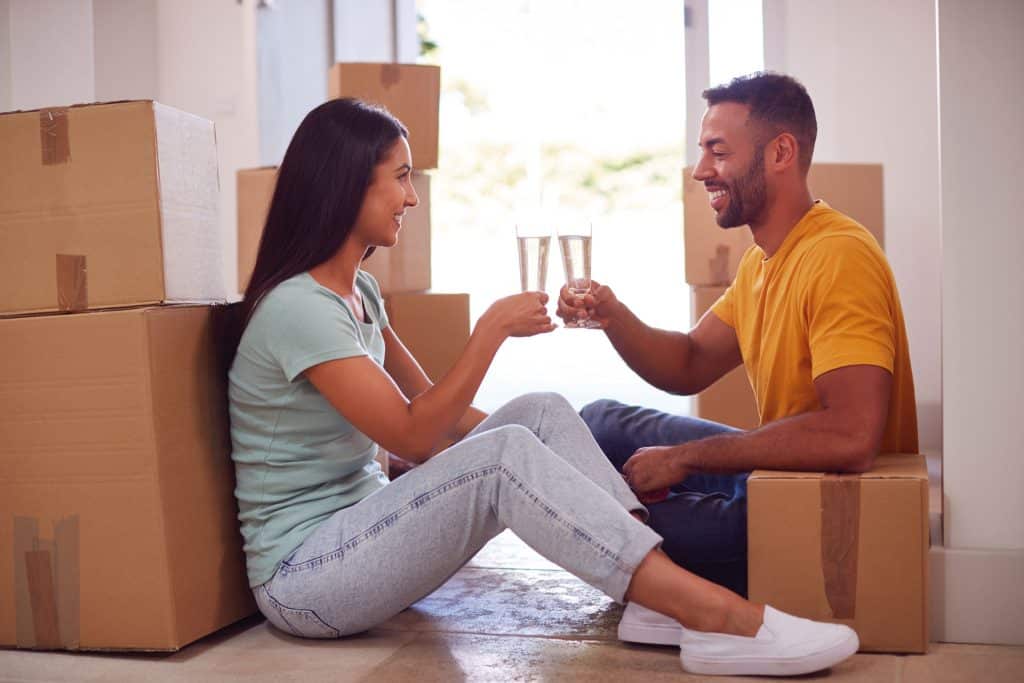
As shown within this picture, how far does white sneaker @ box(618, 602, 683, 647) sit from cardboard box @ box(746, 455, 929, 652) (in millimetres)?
143

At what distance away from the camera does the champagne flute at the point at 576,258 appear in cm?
183

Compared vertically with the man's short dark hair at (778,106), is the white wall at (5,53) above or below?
above

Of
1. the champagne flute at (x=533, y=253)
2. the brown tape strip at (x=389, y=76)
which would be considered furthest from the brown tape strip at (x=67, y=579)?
the brown tape strip at (x=389, y=76)

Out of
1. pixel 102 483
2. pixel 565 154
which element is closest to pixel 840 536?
pixel 102 483

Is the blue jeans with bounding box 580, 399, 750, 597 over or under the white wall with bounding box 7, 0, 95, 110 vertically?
under

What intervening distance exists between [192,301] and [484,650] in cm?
74

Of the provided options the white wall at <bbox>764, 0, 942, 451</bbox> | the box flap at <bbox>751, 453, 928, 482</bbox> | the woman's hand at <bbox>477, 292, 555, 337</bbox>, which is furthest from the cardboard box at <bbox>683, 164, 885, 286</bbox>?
the woman's hand at <bbox>477, 292, 555, 337</bbox>

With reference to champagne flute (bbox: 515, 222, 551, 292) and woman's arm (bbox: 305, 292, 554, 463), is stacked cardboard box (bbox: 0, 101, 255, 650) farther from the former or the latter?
champagne flute (bbox: 515, 222, 551, 292)

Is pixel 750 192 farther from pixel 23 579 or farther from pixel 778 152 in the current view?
pixel 23 579

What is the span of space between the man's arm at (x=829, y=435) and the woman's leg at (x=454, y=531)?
277 millimetres

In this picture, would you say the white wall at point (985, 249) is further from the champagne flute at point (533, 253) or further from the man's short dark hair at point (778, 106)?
the champagne flute at point (533, 253)

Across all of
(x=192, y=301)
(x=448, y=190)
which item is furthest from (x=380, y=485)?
(x=448, y=190)

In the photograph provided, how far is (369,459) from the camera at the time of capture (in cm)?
195

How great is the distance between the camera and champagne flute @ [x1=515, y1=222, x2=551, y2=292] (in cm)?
179
